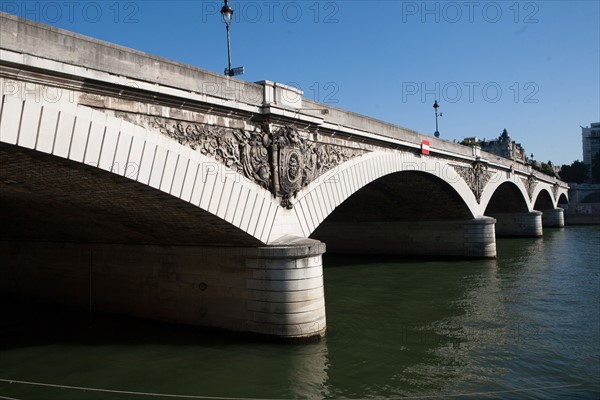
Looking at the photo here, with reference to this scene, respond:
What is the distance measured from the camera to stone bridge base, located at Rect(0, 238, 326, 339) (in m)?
10.9

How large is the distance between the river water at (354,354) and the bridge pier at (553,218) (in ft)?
128

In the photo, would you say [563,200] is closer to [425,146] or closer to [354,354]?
[425,146]

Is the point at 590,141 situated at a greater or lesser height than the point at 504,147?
greater

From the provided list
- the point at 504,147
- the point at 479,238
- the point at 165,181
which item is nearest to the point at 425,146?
the point at 479,238

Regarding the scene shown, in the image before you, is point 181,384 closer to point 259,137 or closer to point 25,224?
point 259,137

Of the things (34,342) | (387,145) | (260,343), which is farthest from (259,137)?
(387,145)

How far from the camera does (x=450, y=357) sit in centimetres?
1009

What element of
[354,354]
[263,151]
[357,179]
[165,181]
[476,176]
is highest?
[476,176]

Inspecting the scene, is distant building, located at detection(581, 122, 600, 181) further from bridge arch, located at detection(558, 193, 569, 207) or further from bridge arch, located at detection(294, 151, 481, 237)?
bridge arch, located at detection(294, 151, 481, 237)

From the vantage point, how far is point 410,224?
1083 inches

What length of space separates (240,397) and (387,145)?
471 inches

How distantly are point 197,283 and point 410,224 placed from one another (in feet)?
57.4

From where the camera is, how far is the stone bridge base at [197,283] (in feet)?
35.6

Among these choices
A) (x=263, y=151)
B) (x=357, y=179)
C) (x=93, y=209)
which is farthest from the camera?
(x=357, y=179)
